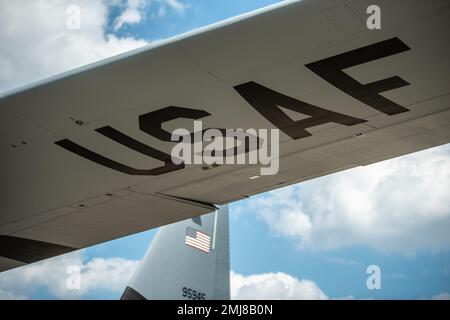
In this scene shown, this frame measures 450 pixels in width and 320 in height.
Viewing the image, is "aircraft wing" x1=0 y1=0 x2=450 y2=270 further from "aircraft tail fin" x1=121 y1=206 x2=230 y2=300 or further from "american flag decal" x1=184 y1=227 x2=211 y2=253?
"american flag decal" x1=184 y1=227 x2=211 y2=253

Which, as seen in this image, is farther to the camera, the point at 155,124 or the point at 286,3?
the point at 155,124

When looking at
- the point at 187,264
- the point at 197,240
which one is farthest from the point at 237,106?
the point at 197,240

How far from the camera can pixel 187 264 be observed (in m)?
17.4

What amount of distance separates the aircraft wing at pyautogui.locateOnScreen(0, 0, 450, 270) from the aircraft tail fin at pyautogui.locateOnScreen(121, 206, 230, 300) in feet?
18.4

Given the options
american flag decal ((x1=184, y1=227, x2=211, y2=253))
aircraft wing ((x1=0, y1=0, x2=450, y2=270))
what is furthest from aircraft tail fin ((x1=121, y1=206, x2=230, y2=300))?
aircraft wing ((x1=0, y1=0, x2=450, y2=270))

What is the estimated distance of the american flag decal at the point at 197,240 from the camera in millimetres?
17672

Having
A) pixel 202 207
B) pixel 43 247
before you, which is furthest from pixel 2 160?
pixel 43 247

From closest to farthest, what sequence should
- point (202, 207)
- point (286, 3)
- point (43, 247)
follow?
point (286, 3) < point (202, 207) < point (43, 247)

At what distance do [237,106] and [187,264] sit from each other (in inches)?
375

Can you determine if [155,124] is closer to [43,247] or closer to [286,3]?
[286,3]

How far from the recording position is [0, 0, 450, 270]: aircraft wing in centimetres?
743

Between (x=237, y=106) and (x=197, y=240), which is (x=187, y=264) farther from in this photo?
(x=237, y=106)
